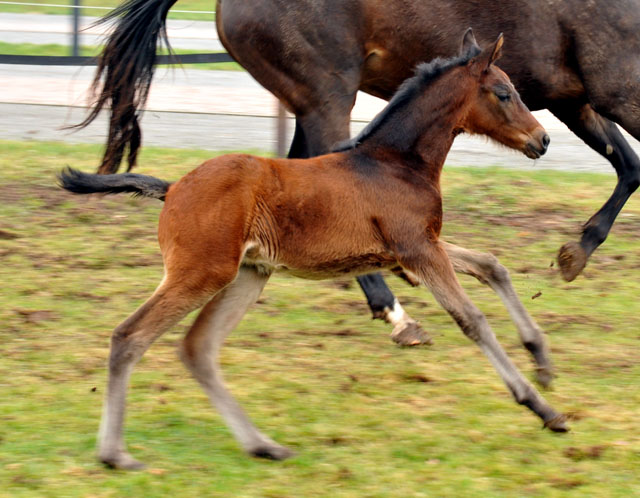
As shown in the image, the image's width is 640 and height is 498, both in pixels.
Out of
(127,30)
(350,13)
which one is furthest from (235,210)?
(127,30)

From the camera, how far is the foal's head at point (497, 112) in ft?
14.9

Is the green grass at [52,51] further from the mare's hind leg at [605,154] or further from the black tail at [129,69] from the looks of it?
the mare's hind leg at [605,154]

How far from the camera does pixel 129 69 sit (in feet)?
21.5

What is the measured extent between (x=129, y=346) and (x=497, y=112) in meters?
1.83

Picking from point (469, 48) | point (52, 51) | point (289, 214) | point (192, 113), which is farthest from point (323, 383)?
point (52, 51)

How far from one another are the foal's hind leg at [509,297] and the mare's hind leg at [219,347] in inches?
32.7

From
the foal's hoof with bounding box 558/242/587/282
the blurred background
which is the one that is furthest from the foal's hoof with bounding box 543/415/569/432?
the blurred background

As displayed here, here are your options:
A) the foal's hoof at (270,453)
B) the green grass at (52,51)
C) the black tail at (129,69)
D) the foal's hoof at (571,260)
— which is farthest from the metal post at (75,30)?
the foal's hoof at (270,453)

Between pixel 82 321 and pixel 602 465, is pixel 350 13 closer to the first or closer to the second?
pixel 82 321

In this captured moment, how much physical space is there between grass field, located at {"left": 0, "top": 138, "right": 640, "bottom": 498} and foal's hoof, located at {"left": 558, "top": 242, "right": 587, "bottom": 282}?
130 mm

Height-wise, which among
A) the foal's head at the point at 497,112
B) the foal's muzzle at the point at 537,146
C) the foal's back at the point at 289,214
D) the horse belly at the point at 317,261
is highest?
the foal's head at the point at 497,112

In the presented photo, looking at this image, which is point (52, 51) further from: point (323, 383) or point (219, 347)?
point (219, 347)

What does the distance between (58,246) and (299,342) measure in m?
2.32

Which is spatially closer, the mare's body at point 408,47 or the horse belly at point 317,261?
the horse belly at point 317,261
